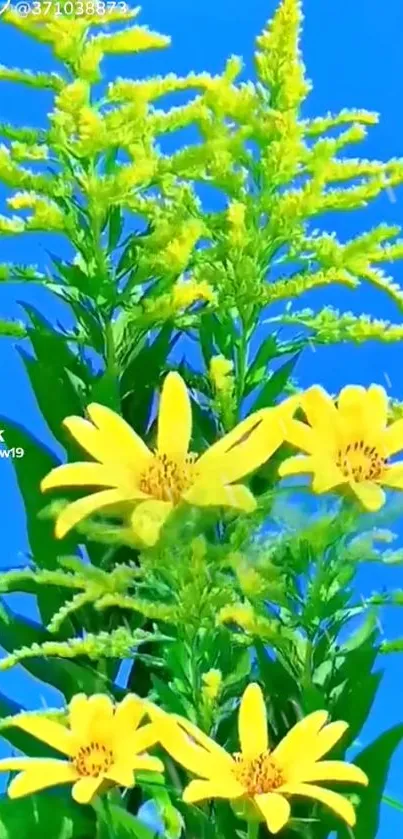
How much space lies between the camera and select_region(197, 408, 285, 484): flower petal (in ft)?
2.41

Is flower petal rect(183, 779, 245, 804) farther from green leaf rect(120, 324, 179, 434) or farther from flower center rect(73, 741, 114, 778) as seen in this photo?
green leaf rect(120, 324, 179, 434)

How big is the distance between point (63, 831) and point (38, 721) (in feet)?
0.29

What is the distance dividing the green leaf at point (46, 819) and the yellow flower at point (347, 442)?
24cm

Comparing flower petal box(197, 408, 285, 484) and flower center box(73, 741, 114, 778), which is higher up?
flower petal box(197, 408, 285, 484)

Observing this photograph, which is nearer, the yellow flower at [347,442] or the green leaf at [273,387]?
the yellow flower at [347,442]

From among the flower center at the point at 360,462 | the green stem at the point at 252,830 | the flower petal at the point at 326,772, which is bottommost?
the green stem at the point at 252,830

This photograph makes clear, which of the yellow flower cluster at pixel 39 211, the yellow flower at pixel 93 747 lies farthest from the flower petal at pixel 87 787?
the yellow flower cluster at pixel 39 211

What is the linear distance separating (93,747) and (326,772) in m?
0.12

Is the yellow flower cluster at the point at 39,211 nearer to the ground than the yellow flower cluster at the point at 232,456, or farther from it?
farther from it

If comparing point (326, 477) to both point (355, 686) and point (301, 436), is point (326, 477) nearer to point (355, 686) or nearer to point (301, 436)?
point (301, 436)

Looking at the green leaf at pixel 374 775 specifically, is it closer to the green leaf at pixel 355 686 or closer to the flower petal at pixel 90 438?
the green leaf at pixel 355 686

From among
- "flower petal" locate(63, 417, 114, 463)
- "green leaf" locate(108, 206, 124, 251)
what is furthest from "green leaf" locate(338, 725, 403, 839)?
"green leaf" locate(108, 206, 124, 251)

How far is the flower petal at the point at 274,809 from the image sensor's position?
2.37 feet

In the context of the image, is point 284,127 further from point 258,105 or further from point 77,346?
point 77,346
